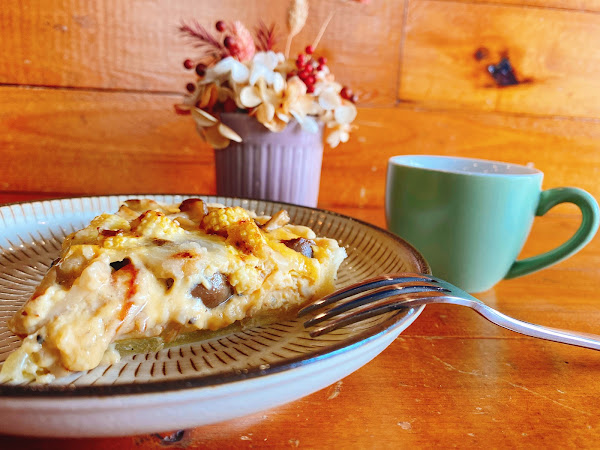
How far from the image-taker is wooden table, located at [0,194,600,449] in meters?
0.42

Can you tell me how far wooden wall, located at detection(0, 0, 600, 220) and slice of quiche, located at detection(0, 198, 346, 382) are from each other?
2.72ft

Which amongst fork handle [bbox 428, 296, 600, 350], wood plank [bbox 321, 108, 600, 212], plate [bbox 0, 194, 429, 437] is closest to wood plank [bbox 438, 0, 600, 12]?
wood plank [bbox 321, 108, 600, 212]

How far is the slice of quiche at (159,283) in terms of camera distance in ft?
1.33

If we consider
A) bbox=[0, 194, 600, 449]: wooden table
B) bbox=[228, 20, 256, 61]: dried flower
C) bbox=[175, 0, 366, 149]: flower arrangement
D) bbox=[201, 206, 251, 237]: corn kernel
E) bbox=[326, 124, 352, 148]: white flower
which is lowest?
bbox=[0, 194, 600, 449]: wooden table

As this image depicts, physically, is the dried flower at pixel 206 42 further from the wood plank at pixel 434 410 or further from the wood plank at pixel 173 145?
the wood plank at pixel 434 410

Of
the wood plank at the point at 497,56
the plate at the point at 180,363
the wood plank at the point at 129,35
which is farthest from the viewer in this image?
the wood plank at the point at 497,56

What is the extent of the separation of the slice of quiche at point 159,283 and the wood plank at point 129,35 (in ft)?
2.77

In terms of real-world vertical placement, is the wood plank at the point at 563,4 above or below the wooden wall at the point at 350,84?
above

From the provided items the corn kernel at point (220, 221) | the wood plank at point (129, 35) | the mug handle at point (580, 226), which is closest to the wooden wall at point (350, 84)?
the wood plank at point (129, 35)

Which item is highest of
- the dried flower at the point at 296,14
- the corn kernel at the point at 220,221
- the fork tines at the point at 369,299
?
the dried flower at the point at 296,14

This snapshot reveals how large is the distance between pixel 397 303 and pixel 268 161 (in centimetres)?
62

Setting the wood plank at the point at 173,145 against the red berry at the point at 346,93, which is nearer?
the red berry at the point at 346,93

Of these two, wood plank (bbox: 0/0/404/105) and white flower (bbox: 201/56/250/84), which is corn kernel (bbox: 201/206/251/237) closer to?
white flower (bbox: 201/56/250/84)

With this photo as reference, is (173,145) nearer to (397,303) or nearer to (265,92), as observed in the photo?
(265,92)
